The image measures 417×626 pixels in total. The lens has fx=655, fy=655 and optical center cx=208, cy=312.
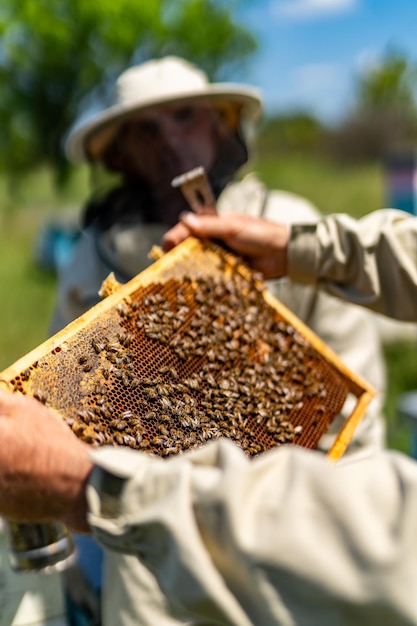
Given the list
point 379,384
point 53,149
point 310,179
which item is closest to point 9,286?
point 379,384

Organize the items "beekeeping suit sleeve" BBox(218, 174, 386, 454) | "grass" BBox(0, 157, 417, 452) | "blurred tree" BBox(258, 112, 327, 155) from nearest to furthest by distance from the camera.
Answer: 1. "beekeeping suit sleeve" BBox(218, 174, 386, 454)
2. "grass" BBox(0, 157, 417, 452)
3. "blurred tree" BBox(258, 112, 327, 155)

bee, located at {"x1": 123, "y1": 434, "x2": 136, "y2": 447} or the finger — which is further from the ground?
the finger

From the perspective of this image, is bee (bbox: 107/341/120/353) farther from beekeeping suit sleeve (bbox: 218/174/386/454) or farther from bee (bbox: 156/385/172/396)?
beekeeping suit sleeve (bbox: 218/174/386/454)

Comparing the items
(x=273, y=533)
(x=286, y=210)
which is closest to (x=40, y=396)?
(x=273, y=533)

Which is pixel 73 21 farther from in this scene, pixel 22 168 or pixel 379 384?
pixel 379 384

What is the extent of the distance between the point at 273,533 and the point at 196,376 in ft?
2.53

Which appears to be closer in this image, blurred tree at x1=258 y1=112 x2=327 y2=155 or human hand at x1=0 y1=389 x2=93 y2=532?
human hand at x1=0 y1=389 x2=93 y2=532

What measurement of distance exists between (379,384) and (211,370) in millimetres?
1380

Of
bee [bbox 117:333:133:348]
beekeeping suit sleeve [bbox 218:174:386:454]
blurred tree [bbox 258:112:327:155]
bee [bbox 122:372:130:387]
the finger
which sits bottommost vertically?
blurred tree [bbox 258:112:327:155]

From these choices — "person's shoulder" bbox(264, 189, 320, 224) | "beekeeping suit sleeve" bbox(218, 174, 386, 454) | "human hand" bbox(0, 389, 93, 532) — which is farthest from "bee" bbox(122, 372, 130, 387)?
"person's shoulder" bbox(264, 189, 320, 224)

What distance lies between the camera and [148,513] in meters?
1.10

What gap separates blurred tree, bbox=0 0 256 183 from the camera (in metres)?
26.9

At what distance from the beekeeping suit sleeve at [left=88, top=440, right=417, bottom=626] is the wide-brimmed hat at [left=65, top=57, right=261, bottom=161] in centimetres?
195

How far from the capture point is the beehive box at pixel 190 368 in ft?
5.09
